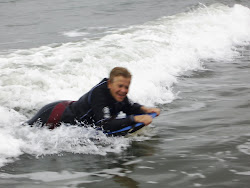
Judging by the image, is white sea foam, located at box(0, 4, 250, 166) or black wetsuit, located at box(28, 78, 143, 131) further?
white sea foam, located at box(0, 4, 250, 166)

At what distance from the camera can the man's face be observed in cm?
483

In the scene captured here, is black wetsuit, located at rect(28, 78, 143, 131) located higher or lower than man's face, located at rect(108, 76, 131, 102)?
lower

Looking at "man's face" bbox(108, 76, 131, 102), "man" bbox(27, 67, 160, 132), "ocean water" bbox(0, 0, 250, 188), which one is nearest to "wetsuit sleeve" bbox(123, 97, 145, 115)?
"man" bbox(27, 67, 160, 132)

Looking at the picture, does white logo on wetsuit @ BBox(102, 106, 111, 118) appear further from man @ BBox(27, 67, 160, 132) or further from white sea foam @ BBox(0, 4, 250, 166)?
white sea foam @ BBox(0, 4, 250, 166)

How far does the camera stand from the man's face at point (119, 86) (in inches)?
190

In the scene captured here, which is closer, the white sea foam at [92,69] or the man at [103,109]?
the man at [103,109]

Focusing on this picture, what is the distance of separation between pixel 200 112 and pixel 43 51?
5818 mm

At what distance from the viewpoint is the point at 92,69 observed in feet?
28.7

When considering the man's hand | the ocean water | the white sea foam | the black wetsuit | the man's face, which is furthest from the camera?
the man's hand

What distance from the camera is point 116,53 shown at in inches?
407

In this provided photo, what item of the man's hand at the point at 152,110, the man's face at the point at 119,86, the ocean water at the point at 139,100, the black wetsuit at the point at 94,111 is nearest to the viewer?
the ocean water at the point at 139,100

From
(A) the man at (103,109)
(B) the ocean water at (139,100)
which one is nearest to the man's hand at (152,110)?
(A) the man at (103,109)

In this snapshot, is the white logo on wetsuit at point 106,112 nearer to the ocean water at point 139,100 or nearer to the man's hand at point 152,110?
the ocean water at point 139,100

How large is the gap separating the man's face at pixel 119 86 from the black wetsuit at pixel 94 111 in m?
0.08
